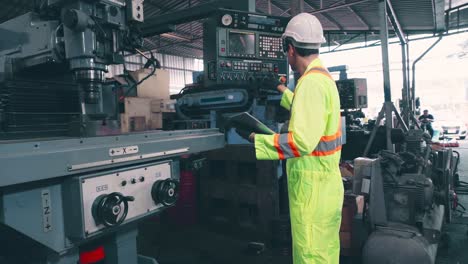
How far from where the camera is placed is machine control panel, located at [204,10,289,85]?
2.39 meters

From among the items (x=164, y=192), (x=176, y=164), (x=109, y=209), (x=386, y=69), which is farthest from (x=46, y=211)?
(x=386, y=69)

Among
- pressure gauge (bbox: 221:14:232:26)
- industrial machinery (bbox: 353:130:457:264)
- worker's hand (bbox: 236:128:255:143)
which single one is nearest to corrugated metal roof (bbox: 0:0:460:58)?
pressure gauge (bbox: 221:14:232:26)

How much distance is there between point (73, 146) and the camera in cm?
87

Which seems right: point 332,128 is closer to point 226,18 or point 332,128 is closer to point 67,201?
point 67,201

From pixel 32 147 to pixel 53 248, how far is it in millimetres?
298

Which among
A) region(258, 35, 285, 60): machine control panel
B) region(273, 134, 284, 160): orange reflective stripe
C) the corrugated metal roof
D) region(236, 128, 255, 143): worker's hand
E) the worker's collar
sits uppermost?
the corrugated metal roof

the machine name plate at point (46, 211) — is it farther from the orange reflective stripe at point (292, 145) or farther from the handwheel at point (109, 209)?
the orange reflective stripe at point (292, 145)

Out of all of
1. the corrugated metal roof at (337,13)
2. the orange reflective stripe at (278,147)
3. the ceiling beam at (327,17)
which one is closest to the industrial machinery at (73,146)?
the orange reflective stripe at (278,147)

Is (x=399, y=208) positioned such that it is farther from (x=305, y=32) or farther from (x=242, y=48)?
(x=242, y=48)

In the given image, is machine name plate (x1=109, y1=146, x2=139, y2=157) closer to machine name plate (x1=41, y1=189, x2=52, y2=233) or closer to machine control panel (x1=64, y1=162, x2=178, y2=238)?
machine control panel (x1=64, y1=162, x2=178, y2=238)

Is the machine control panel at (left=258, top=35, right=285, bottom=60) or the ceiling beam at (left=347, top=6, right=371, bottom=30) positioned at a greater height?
the ceiling beam at (left=347, top=6, right=371, bottom=30)

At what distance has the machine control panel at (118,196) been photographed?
36.0 inches

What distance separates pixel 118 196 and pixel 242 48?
5.64 feet

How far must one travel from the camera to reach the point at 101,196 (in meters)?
0.97
